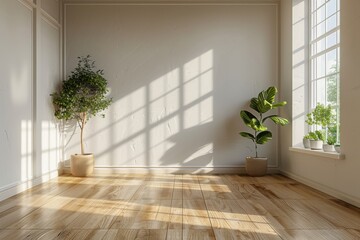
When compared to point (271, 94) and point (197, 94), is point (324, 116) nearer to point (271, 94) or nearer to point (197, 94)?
point (271, 94)

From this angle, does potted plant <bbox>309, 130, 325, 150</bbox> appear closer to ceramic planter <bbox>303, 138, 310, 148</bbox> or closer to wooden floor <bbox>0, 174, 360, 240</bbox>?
ceramic planter <bbox>303, 138, 310, 148</bbox>

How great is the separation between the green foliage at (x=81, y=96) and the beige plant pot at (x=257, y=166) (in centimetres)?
231

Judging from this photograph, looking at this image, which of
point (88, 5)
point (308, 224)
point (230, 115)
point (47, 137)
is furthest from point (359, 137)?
point (88, 5)

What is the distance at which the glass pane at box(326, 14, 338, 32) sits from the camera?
4.16 metres

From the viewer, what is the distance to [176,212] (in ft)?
9.84

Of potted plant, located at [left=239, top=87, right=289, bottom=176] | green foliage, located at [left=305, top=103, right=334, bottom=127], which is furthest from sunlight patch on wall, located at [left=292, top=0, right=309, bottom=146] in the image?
green foliage, located at [left=305, top=103, right=334, bottom=127]

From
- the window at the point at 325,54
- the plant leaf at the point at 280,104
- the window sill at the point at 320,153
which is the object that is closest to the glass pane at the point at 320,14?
the window at the point at 325,54

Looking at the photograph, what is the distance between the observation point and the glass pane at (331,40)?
13.7 ft

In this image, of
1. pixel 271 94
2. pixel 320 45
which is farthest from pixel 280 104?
pixel 320 45

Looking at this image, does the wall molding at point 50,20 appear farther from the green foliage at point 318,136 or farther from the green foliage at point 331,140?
the green foliage at point 331,140

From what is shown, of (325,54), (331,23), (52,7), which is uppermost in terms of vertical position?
(52,7)

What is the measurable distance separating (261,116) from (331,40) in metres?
1.49

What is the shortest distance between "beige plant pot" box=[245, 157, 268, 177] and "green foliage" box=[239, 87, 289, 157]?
9.9 inches

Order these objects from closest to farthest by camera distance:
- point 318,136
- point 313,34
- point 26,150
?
1. point 26,150
2. point 318,136
3. point 313,34
